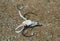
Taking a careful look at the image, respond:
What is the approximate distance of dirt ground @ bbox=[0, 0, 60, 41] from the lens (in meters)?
4.42

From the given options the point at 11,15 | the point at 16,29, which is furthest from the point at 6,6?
the point at 16,29

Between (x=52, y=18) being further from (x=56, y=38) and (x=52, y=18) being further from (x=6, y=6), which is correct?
(x=6, y=6)

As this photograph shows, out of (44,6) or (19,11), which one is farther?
A: (44,6)

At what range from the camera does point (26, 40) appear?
4395 mm

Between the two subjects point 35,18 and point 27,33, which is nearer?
point 27,33

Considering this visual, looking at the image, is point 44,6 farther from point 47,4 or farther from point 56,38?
point 56,38

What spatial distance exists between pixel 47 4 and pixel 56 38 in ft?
2.49

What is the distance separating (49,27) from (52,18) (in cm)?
22

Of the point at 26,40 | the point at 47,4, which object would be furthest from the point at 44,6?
the point at 26,40

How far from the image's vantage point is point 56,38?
4.40m

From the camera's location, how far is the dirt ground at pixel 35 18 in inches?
174

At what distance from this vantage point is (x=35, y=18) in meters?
4.67

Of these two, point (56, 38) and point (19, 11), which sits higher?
point (19, 11)

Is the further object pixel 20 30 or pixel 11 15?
pixel 11 15
